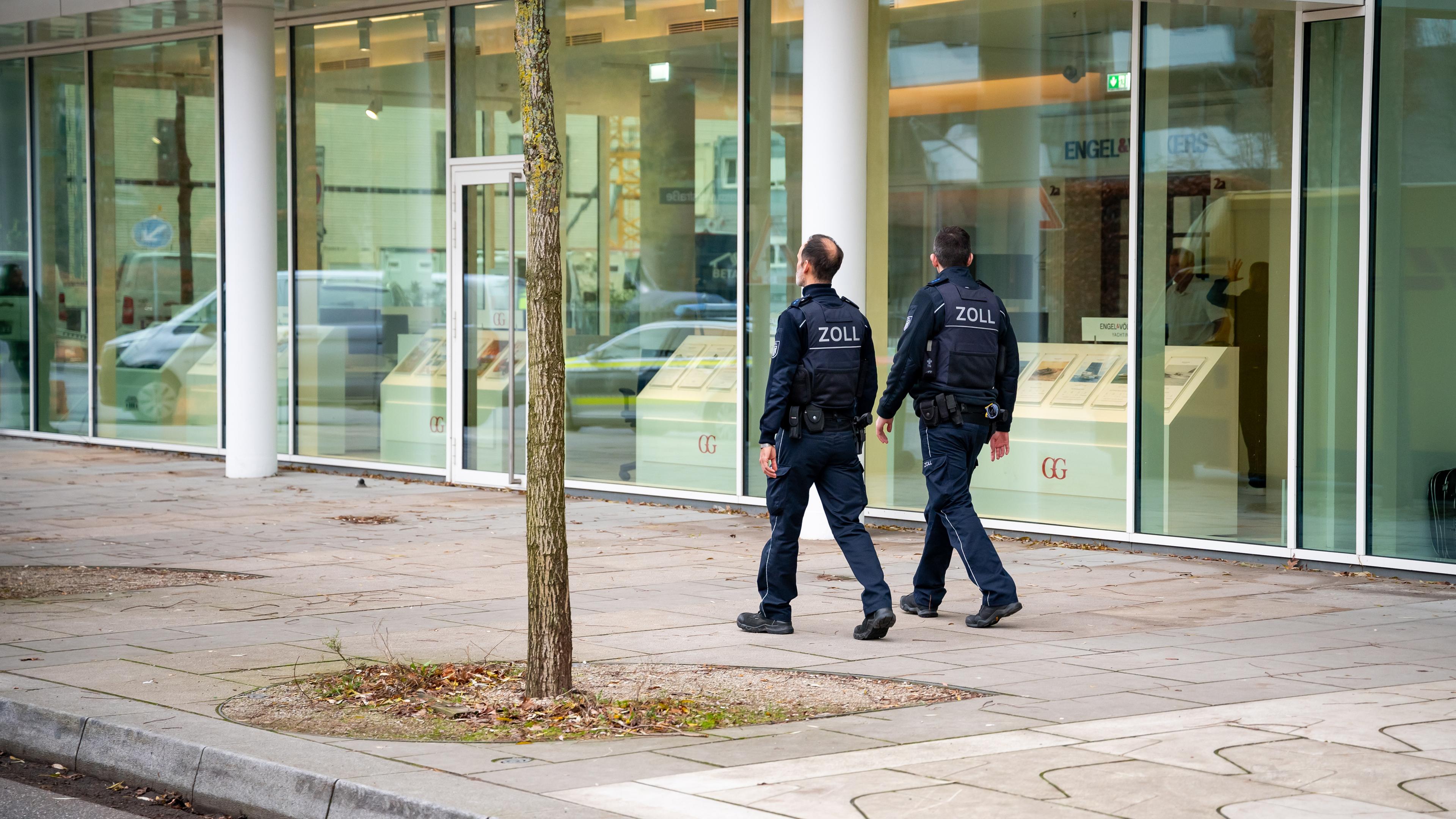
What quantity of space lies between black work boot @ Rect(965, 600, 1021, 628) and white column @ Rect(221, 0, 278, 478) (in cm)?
916

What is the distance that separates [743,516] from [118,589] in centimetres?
512

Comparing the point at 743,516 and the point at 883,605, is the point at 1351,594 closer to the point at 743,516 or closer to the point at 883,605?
the point at 883,605

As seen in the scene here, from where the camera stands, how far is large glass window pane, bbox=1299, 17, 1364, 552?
10.3 m

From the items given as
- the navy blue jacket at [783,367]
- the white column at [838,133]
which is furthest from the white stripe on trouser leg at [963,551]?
the white column at [838,133]

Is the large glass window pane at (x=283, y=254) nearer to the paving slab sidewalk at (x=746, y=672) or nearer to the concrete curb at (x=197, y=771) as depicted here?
the paving slab sidewalk at (x=746, y=672)

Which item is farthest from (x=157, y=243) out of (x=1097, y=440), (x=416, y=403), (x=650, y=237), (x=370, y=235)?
(x=1097, y=440)

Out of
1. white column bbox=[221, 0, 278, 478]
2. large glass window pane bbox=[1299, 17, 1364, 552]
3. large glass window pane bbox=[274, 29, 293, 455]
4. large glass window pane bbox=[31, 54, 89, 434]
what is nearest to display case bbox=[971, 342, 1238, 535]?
large glass window pane bbox=[1299, 17, 1364, 552]

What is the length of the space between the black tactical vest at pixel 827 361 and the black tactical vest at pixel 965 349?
578mm

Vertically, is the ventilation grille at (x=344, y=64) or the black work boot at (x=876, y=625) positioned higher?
the ventilation grille at (x=344, y=64)

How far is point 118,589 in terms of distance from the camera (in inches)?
364

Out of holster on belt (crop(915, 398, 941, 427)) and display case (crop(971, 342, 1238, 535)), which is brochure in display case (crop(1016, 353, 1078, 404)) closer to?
display case (crop(971, 342, 1238, 535))

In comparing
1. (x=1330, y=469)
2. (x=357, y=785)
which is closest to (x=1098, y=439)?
Result: (x=1330, y=469)

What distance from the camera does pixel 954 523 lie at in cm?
814

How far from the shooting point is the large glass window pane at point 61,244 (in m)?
19.1
